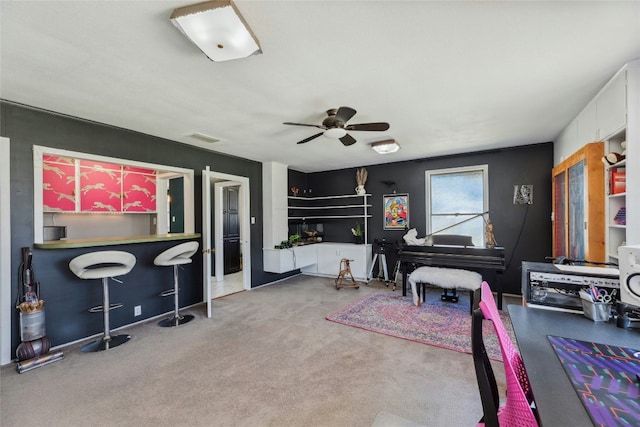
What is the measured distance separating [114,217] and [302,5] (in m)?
5.20

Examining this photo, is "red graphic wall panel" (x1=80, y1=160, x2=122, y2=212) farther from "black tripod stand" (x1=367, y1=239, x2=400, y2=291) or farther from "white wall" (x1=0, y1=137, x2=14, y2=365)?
"black tripod stand" (x1=367, y1=239, x2=400, y2=291)

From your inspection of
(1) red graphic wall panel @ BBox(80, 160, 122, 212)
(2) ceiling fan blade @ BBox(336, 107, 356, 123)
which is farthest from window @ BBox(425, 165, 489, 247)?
(1) red graphic wall panel @ BBox(80, 160, 122, 212)

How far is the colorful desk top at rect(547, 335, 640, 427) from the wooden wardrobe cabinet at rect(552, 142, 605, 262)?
1739mm

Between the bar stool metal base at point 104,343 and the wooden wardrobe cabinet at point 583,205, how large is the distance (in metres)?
4.66

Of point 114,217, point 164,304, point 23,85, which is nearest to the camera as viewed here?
point 23,85

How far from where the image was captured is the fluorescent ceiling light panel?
1407mm

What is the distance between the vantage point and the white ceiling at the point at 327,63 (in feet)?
4.91

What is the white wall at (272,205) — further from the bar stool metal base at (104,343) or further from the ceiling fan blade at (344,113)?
the ceiling fan blade at (344,113)

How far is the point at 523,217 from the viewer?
4441 mm

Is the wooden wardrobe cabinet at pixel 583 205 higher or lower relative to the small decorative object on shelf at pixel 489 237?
higher

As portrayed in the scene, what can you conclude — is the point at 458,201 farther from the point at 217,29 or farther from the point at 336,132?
the point at 217,29

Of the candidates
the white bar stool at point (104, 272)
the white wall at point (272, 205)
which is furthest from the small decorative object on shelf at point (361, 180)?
the white bar stool at point (104, 272)

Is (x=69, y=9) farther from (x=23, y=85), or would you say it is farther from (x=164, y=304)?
(x=164, y=304)

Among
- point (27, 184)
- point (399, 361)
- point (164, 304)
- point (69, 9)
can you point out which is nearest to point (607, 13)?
point (399, 361)
